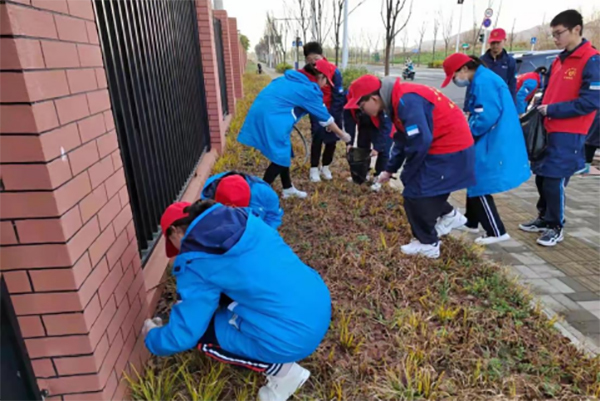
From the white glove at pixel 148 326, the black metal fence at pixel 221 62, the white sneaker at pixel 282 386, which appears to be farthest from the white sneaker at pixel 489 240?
the black metal fence at pixel 221 62

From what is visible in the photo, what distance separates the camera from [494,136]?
11.0 feet

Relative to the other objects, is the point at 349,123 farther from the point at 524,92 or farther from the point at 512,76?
the point at 524,92

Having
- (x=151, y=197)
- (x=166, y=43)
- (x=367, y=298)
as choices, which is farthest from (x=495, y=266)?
(x=166, y=43)

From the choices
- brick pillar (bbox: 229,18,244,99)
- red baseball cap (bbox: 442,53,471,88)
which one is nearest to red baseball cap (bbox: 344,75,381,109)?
red baseball cap (bbox: 442,53,471,88)

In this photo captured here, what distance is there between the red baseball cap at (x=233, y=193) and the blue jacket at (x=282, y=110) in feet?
5.76

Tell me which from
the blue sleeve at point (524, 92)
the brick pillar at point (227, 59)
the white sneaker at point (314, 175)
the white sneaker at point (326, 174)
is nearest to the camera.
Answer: the white sneaker at point (314, 175)

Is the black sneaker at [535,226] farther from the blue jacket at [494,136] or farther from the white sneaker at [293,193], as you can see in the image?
the white sneaker at [293,193]

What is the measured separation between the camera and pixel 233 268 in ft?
5.31

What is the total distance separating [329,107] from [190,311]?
4.11 m

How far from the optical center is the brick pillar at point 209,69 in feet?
18.4

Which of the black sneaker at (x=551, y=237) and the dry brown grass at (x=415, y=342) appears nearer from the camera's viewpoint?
the dry brown grass at (x=415, y=342)

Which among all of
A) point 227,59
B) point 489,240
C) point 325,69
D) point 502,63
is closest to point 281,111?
point 325,69

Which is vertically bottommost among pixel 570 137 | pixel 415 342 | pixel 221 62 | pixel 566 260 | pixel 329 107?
pixel 566 260

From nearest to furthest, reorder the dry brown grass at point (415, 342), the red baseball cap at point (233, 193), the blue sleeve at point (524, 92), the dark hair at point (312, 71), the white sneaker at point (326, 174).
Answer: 1. the dry brown grass at point (415, 342)
2. the red baseball cap at point (233, 193)
3. the dark hair at point (312, 71)
4. the white sneaker at point (326, 174)
5. the blue sleeve at point (524, 92)
